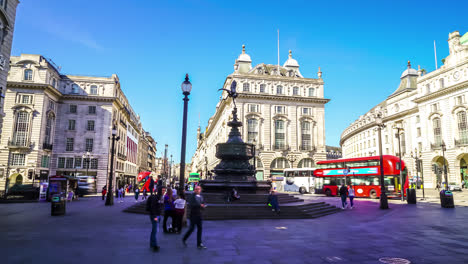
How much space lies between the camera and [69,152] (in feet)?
161

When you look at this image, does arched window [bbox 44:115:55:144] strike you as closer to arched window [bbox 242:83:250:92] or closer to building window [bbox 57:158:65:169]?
building window [bbox 57:158:65:169]

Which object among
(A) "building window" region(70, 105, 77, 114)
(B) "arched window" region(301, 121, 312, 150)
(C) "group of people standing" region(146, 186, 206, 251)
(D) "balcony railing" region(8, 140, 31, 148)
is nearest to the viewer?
(C) "group of people standing" region(146, 186, 206, 251)

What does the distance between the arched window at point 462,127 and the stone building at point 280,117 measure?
2278 centimetres

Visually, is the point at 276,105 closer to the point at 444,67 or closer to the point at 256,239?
the point at 444,67

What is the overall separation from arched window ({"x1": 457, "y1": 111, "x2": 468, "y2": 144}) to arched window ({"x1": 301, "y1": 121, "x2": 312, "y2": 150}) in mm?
25191

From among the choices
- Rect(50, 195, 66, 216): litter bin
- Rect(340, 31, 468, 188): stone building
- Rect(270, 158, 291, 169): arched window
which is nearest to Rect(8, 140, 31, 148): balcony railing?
Rect(50, 195, 66, 216): litter bin

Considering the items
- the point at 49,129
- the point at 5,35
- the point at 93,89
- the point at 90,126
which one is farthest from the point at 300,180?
the point at 49,129

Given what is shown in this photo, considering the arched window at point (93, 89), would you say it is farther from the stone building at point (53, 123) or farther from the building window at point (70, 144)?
the building window at point (70, 144)

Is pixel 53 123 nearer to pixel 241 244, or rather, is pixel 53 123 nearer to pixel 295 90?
pixel 295 90

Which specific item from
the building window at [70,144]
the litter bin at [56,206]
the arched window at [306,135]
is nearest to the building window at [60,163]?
the building window at [70,144]

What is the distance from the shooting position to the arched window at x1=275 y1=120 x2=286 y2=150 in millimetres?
59375

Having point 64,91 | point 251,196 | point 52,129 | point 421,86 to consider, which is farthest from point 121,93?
point 421,86

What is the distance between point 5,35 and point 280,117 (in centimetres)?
4715

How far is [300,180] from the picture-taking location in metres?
42.9
